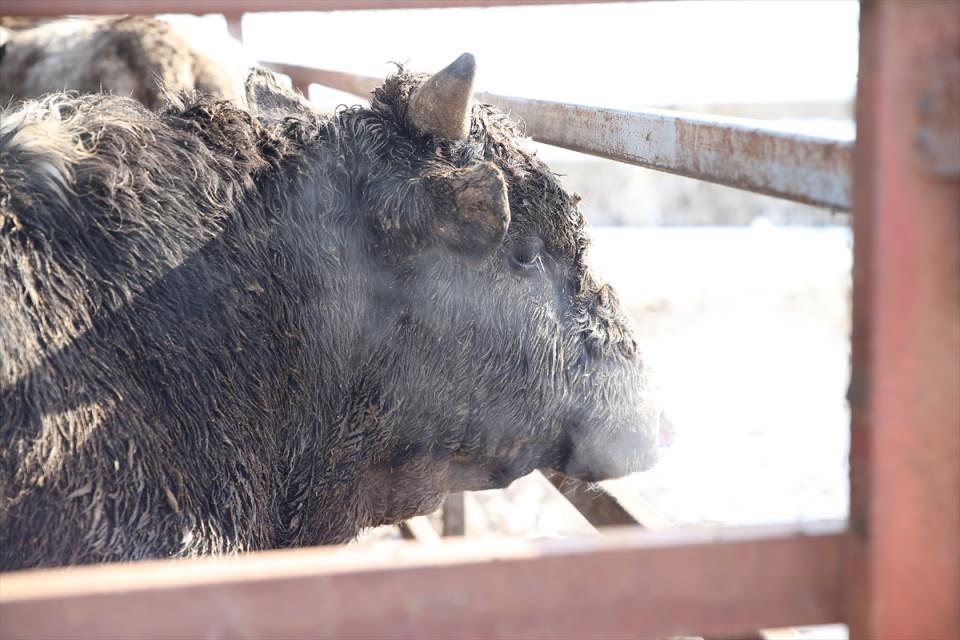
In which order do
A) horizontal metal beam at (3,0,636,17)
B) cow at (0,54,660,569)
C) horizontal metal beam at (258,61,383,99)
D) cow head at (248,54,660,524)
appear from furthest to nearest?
horizontal metal beam at (258,61,383,99)
cow head at (248,54,660,524)
cow at (0,54,660,569)
horizontal metal beam at (3,0,636,17)

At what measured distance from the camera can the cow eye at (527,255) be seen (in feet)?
9.26

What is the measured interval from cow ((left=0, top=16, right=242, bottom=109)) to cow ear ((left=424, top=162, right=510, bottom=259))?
3975 mm

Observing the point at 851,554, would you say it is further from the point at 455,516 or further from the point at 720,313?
the point at 720,313

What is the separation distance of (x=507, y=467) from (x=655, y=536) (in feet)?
5.66

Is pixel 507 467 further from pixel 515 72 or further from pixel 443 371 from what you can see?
pixel 515 72

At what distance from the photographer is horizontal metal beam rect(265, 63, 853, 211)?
1601 millimetres

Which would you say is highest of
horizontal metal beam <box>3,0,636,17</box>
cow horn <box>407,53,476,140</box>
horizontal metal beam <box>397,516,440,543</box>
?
horizontal metal beam <box>3,0,636,17</box>

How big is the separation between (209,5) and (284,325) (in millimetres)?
1010

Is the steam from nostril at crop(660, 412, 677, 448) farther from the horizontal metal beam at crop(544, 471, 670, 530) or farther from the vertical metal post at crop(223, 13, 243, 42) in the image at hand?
the vertical metal post at crop(223, 13, 243, 42)

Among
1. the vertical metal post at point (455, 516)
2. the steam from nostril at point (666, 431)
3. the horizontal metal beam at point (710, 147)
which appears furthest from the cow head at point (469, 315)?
the vertical metal post at point (455, 516)

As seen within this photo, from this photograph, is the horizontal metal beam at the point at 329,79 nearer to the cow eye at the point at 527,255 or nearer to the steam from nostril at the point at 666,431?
the cow eye at the point at 527,255

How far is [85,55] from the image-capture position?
6.66 m

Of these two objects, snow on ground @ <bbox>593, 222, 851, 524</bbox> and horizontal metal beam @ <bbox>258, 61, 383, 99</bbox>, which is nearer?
horizontal metal beam @ <bbox>258, 61, 383, 99</bbox>

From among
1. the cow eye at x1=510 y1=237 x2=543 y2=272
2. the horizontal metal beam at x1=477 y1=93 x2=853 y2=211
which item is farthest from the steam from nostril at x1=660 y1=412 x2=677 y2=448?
the horizontal metal beam at x1=477 y1=93 x2=853 y2=211
